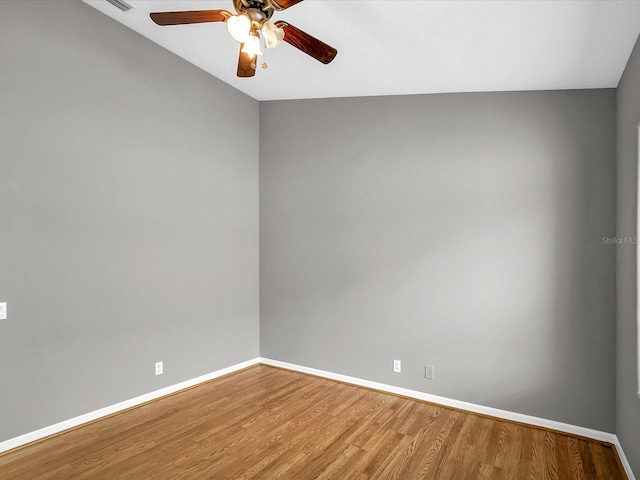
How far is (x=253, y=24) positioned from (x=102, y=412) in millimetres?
2856

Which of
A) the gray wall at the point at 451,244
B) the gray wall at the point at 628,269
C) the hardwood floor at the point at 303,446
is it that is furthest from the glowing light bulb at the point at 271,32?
the hardwood floor at the point at 303,446

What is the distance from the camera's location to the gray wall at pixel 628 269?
234 centimetres

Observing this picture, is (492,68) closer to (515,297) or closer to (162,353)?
(515,297)

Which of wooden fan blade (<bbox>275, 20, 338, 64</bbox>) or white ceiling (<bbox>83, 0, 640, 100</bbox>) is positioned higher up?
white ceiling (<bbox>83, 0, 640, 100</bbox>)

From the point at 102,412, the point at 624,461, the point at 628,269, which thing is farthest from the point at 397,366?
the point at 102,412

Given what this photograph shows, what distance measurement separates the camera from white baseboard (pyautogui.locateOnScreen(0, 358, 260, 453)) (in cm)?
254

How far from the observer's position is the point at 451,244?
136 inches

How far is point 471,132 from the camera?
3395 millimetres

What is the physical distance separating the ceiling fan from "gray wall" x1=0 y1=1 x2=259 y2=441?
1118 millimetres

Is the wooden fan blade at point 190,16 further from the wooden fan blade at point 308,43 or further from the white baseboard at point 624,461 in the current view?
the white baseboard at point 624,461

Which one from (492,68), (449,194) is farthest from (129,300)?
(492,68)

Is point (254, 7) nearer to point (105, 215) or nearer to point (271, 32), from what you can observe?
point (271, 32)

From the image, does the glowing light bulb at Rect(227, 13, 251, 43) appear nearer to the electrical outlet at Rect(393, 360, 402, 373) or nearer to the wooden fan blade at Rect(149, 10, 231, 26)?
the wooden fan blade at Rect(149, 10, 231, 26)

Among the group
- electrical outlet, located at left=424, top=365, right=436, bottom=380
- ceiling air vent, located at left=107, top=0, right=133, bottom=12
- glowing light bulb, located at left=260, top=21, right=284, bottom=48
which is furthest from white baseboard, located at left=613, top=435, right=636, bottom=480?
ceiling air vent, located at left=107, top=0, right=133, bottom=12
